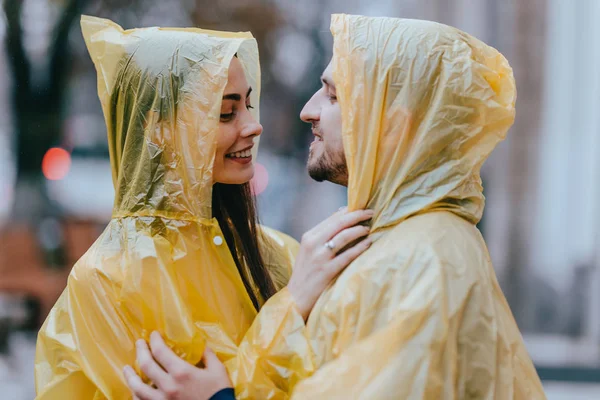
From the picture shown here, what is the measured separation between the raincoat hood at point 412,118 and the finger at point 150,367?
0.60 meters

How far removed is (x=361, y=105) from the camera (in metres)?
1.69

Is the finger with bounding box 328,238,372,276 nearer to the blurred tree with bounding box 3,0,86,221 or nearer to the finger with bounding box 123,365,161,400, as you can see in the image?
the finger with bounding box 123,365,161,400

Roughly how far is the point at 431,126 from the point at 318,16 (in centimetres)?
313

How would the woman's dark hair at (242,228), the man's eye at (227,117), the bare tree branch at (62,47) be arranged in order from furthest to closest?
the bare tree branch at (62,47)
the woman's dark hair at (242,228)
the man's eye at (227,117)

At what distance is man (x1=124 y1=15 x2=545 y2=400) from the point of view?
1.47 m

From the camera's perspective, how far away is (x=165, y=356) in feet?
5.52

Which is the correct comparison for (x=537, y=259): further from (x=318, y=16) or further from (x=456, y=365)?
(x=456, y=365)

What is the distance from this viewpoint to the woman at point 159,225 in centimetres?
176

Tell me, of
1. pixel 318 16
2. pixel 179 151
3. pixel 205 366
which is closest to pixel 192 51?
pixel 179 151

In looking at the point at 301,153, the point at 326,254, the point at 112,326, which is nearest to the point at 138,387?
the point at 112,326

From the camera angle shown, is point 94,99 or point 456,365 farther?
point 94,99

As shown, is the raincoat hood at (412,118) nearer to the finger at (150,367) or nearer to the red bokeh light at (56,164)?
the finger at (150,367)

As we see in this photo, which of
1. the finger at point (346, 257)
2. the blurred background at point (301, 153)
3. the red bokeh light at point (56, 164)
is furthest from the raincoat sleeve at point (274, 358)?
the red bokeh light at point (56, 164)

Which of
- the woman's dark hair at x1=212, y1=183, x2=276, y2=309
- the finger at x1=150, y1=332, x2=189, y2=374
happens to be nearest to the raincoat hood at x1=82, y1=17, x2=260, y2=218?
the woman's dark hair at x1=212, y1=183, x2=276, y2=309
